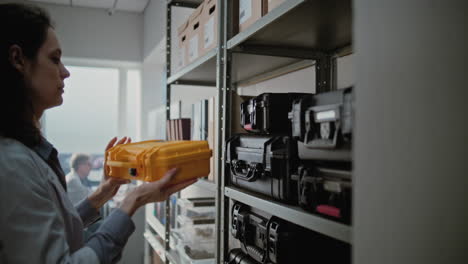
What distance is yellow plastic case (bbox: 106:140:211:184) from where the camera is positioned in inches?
50.1

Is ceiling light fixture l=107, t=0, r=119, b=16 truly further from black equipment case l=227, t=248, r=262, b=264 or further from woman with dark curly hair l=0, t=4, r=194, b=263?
black equipment case l=227, t=248, r=262, b=264

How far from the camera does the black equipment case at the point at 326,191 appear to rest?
0.80 m

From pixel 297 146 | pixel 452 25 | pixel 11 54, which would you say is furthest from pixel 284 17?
pixel 11 54

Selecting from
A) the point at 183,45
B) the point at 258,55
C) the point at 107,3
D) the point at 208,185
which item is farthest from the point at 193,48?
the point at 107,3

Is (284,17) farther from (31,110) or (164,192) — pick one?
(31,110)

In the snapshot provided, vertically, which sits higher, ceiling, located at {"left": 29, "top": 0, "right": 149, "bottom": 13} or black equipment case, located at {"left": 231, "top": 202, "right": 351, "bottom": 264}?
ceiling, located at {"left": 29, "top": 0, "right": 149, "bottom": 13}

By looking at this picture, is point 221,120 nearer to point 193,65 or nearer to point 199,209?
point 193,65

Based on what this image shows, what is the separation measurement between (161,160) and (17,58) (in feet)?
1.66

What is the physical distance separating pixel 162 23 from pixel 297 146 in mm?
2902

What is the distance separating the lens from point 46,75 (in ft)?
3.87

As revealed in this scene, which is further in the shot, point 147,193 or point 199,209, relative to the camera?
point 199,209

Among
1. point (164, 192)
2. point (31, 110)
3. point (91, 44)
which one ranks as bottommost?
point (164, 192)

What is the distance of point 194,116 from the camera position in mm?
2107

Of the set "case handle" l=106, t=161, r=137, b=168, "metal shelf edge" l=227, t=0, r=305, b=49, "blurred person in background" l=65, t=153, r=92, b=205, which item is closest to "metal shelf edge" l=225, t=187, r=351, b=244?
"case handle" l=106, t=161, r=137, b=168
